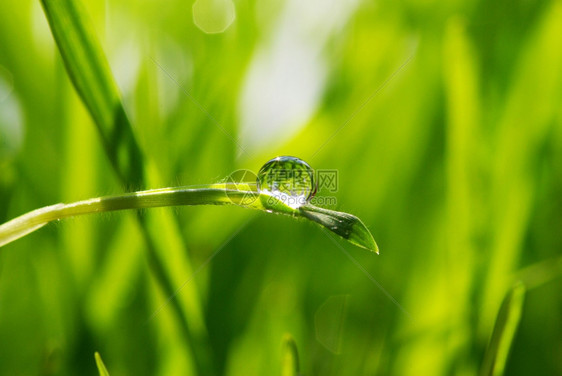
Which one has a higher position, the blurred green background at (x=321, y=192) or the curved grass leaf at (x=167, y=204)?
the blurred green background at (x=321, y=192)

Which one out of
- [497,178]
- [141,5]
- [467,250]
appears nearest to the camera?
[467,250]

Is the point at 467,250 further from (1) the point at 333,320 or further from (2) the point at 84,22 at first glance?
(2) the point at 84,22

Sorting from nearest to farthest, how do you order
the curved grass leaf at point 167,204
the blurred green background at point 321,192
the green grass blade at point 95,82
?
1. the curved grass leaf at point 167,204
2. the green grass blade at point 95,82
3. the blurred green background at point 321,192

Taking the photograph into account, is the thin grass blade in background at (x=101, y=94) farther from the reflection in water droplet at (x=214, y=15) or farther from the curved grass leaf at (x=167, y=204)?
the reflection in water droplet at (x=214, y=15)

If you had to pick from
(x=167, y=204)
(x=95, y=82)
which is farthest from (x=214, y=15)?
(x=167, y=204)

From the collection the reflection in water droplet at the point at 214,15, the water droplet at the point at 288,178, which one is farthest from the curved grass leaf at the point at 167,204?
the reflection in water droplet at the point at 214,15

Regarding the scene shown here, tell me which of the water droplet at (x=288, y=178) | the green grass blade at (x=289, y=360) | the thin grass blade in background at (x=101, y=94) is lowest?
the green grass blade at (x=289, y=360)

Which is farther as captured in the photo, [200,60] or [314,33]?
[314,33]

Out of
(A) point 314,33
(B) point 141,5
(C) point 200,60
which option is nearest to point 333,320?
(C) point 200,60
